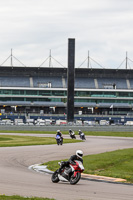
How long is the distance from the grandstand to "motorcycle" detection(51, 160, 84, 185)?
379 ft

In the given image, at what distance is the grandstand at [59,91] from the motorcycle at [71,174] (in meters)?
116

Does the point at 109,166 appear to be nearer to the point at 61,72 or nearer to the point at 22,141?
the point at 22,141

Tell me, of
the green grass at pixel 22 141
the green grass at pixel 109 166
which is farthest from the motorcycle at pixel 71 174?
the green grass at pixel 22 141

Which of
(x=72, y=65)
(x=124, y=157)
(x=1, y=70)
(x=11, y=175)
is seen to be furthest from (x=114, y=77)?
(x=11, y=175)

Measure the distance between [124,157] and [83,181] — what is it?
13008 mm

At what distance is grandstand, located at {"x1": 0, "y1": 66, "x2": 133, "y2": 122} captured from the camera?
5438 inches

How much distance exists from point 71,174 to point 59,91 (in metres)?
121

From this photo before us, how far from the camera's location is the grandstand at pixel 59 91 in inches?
5438

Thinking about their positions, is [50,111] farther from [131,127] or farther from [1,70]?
[131,127]

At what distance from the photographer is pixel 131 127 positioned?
312 feet

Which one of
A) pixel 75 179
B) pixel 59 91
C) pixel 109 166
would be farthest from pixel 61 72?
pixel 75 179

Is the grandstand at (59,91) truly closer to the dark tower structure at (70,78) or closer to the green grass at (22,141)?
the dark tower structure at (70,78)

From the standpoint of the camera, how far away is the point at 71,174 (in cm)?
1847

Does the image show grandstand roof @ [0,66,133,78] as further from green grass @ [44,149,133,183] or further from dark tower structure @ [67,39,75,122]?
green grass @ [44,149,133,183]
